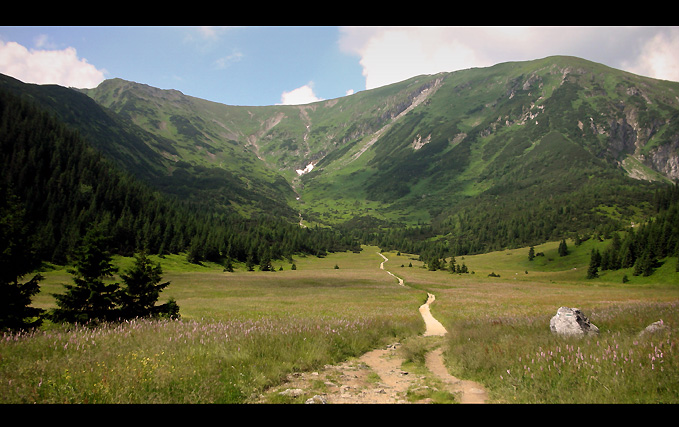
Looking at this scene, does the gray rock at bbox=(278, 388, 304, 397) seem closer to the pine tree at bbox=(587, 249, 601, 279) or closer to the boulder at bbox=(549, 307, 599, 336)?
the boulder at bbox=(549, 307, 599, 336)

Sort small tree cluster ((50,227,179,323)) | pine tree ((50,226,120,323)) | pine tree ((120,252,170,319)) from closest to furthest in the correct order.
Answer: pine tree ((50,226,120,323)) → small tree cluster ((50,227,179,323)) → pine tree ((120,252,170,319))

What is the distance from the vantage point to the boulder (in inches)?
508

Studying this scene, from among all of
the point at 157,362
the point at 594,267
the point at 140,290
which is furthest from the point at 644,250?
the point at 157,362

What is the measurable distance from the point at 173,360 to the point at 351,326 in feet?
32.7

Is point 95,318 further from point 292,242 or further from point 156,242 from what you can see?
point 292,242

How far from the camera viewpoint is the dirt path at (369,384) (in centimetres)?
847

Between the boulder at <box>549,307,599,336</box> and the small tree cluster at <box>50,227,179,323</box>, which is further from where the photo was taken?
the small tree cluster at <box>50,227,179,323</box>

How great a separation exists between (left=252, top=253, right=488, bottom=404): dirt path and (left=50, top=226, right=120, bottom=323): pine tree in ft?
41.2

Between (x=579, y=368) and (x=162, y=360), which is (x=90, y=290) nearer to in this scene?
(x=162, y=360)

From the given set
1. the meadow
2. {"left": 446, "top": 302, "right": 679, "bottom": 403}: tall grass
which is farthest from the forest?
{"left": 446, "top": 302, "right": 679, "bottom": 403}: tall grass

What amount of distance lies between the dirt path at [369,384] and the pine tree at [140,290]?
1164 centimetres

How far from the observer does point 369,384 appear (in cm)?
998

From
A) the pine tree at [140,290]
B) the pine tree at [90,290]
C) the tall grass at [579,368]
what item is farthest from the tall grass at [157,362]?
the tall grass at [579,368]
